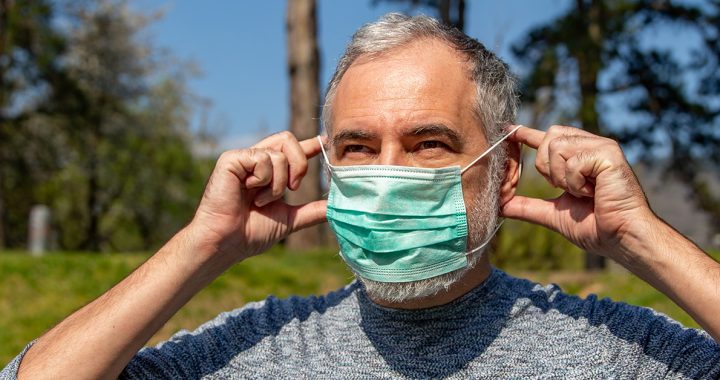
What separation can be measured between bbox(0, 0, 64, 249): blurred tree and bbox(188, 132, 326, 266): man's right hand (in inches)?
593

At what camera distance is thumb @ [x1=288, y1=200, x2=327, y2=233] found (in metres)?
2.84

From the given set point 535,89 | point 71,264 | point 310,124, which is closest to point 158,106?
point 310,124

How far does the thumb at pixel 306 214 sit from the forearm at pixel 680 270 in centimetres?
102

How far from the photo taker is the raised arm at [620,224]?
229 centimetres

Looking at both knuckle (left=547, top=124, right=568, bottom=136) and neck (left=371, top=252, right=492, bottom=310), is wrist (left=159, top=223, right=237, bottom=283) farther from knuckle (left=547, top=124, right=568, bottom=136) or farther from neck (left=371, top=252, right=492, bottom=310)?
knuckle (left=547, top=124, right=568, bottom=136)

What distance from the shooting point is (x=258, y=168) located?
2.67 meters

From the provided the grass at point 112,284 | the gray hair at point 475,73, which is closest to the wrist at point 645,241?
the gray hair at point 475,73

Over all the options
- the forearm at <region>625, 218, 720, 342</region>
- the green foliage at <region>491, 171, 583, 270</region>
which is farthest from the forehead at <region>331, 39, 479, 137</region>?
the green foliage at <region>491, 171, 583, 270</region>

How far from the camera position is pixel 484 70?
111 inches

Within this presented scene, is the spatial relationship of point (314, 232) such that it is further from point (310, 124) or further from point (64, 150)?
point (64, 150)

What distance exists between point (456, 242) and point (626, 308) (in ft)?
1.84

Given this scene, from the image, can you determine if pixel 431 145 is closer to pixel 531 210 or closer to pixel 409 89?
pixel 409 89

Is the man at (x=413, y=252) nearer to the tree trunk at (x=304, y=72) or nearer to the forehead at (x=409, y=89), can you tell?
the forehead at (x=409, y=89)

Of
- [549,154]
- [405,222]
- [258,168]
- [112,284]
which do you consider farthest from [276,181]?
[112,284]
